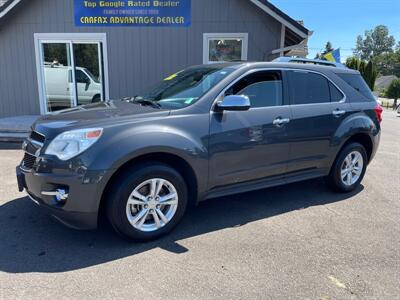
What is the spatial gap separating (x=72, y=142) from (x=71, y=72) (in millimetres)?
7767

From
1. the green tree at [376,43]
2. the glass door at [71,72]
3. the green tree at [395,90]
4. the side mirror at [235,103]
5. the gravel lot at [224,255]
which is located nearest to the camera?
the gravel lot at [224,255]

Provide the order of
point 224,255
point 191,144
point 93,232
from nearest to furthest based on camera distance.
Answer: point 224,255, point 191,144, point 93,232

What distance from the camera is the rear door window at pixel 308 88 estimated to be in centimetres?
440

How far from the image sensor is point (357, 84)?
16.7 feet

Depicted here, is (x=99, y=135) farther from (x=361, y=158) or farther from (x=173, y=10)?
(x=173, y=10)

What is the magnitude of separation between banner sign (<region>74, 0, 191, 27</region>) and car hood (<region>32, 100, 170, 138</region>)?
20.8ft

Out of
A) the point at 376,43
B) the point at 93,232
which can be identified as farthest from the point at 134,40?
the point at 376,43

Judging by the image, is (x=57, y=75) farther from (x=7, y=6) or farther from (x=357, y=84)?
(x=357, y=84)

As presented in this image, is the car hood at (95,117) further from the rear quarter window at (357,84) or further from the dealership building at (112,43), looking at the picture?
the dealership building at (112,43)

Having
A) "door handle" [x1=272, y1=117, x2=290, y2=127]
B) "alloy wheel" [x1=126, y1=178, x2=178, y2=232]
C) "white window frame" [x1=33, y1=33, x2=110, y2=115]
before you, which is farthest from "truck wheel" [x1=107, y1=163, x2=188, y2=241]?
"white window frame" [x1=33, y1=33, x2=110, y2=115]

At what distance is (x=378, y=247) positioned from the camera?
11.7ft

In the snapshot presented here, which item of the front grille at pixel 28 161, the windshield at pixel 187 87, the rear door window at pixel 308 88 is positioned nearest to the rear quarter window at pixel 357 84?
the rear door window at pixel 308 88

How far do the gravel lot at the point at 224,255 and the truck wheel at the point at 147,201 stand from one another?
0.55 ft

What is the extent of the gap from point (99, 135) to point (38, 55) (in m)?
8.17
